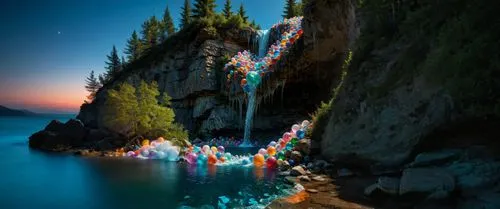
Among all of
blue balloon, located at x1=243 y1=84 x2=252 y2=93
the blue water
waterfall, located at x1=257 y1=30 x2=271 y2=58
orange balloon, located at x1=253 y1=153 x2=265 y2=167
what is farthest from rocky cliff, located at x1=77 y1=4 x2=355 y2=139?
the blue water

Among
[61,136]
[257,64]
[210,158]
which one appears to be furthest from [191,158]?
[61,136]

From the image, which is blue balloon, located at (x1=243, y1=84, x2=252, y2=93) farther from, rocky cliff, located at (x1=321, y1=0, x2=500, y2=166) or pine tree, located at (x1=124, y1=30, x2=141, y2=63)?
pine tree, located at (x1=124, y1=30, x2=141, y2=63)

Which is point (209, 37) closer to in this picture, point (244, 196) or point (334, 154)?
point (334, 154)

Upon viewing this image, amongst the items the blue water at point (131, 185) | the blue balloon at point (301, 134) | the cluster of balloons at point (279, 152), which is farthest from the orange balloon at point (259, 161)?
the blue balloon at point (301, 134)

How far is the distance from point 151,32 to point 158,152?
36656 mm

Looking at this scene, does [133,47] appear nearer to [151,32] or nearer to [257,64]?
[151,32]

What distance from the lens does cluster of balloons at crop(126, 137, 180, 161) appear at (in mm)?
19266

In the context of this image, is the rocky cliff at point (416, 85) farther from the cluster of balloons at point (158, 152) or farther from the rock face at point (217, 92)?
the rock face at point (217, 92)

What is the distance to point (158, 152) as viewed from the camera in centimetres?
1961

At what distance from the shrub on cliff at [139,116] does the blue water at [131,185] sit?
592 cm

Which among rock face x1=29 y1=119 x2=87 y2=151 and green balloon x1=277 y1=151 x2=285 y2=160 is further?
rock face x1=29 y1=119 x2=87 y2=151

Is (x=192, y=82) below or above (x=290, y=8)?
below

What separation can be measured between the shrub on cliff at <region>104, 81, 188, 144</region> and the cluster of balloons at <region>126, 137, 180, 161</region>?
276 centimetres

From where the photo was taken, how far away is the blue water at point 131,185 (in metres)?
9.85
